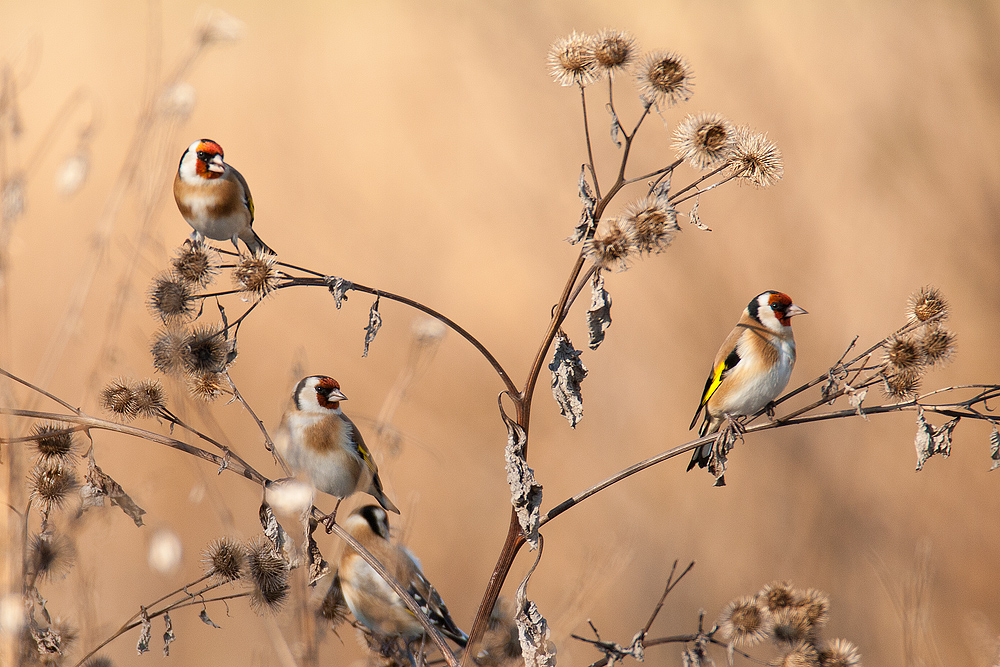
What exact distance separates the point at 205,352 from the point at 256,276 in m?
0.18

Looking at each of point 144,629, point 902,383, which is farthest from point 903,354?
point 144,629

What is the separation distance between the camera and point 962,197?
4.52 m

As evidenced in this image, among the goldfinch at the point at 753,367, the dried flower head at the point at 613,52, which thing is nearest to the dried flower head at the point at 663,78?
the dried flower head at the point at 613,52

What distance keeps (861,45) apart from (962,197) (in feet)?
Answer: 3.64

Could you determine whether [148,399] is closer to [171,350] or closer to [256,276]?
[171,350]

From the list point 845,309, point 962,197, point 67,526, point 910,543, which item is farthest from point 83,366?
point 962,197

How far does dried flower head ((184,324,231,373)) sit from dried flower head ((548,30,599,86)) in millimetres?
885

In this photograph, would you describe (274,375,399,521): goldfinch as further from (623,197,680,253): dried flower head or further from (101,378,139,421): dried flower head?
(623,197,680,253): dried flower head

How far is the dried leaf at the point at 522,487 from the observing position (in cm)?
126

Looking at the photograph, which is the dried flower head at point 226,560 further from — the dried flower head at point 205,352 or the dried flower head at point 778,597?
the dried flower head at point 778,597

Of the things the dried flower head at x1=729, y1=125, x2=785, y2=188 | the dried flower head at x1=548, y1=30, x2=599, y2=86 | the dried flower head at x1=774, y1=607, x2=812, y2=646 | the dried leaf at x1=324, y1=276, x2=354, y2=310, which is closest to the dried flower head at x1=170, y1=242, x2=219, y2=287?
the dried leaf at x1=324, y1=276, x2=354, y2=310

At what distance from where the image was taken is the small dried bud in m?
1.48

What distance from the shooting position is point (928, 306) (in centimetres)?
158

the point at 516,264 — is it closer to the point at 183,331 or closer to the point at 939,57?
the point at 939,57
